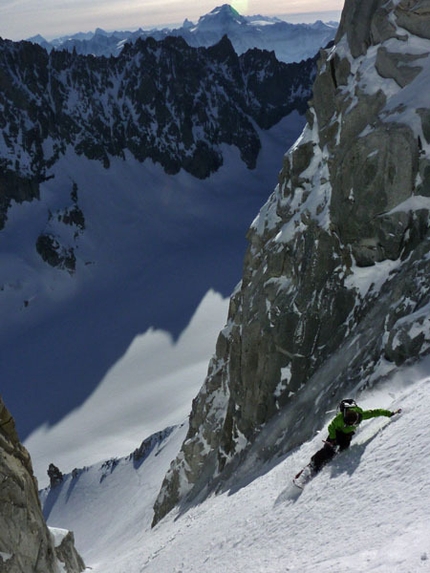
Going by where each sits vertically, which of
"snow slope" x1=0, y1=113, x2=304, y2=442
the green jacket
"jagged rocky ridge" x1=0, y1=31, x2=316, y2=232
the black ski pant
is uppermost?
"jagged rocky ridge" x1=0, y1=31, x2=316, y2=232

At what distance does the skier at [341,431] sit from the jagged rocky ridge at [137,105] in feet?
319

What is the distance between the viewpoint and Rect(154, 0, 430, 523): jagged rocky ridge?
54.0 feet

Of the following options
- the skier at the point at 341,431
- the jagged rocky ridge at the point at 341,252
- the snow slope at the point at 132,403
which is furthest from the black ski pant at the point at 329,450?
the snow slope at the point at 132,403

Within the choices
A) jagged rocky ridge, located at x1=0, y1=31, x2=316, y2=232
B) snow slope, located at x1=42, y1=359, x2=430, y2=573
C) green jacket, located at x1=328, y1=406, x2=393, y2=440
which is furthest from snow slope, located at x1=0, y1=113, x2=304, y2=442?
green jacket, located at x1=328, y1=406, x2=393, y2=440

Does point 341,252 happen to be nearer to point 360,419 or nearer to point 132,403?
point 360,419

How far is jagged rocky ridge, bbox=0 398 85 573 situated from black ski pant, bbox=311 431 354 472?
39.2ft

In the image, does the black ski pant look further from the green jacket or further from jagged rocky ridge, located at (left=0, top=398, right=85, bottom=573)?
jagged rocky ridge, located at (left=0, top=398, right=85, bottom=573)

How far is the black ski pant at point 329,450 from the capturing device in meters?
10.2

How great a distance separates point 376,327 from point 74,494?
35727 mm

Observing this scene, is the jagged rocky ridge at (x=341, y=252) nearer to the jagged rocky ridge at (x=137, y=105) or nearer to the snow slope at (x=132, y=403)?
the snow slope at (x=132, y=403)

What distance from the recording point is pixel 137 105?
140 meters

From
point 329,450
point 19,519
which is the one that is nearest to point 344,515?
point 329,450

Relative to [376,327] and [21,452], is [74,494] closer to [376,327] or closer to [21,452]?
[21,452]

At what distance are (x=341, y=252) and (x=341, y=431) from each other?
1061 centimetres
